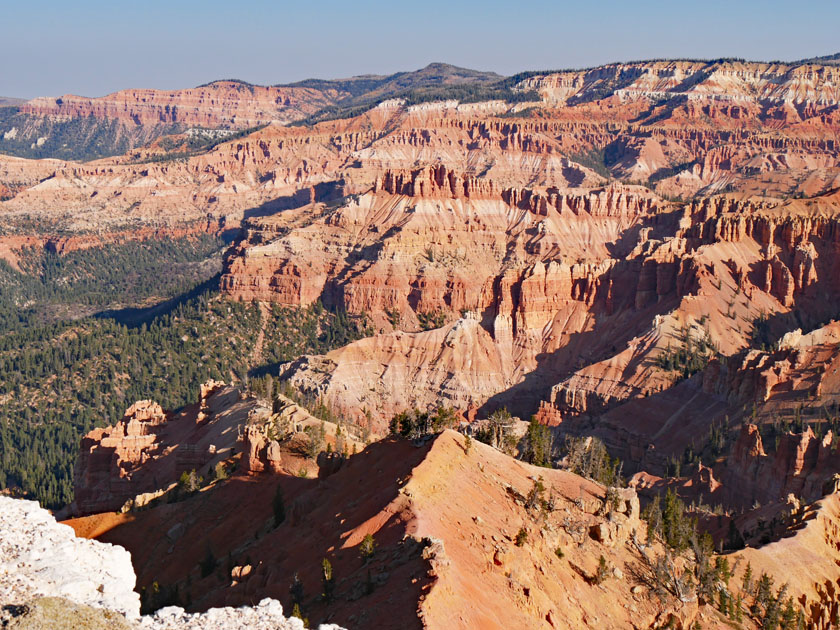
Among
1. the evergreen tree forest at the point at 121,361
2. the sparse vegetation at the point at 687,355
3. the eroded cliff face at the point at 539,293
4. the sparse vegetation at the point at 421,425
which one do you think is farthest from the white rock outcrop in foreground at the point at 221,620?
the sparse vegetation at the point at 687,355

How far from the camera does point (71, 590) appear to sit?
81.8ft

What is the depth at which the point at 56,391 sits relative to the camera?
471 ft

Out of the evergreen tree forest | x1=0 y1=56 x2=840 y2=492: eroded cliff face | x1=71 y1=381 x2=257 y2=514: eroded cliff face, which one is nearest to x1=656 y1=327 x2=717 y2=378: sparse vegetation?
x1=0 y1=56 x2=840 y2=492: eroded cliff face

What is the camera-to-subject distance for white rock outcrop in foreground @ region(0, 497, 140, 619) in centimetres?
2480

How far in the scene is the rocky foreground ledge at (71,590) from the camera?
2341 centimetres

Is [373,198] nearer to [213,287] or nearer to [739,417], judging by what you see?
[213,287]

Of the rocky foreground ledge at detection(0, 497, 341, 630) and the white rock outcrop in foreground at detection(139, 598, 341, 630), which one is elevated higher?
the rocky foreground ledge at detection(0, 497, 341, 630)

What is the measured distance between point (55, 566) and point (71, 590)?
130cm

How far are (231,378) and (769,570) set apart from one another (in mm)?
107532

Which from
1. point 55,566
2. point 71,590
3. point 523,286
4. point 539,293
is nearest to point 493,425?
point 55,566

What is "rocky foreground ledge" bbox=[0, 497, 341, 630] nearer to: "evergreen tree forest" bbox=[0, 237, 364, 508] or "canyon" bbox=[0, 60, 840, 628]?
"canyon" bbox=[0, 60, 840, 628]

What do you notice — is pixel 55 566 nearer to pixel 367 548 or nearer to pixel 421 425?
pixel 367 548

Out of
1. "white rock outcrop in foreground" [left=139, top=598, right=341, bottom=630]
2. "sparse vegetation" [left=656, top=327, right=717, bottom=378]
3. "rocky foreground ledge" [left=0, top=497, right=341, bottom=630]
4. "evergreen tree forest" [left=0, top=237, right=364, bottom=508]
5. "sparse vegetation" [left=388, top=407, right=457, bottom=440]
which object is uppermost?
"rocky foreground ledge" [left=0, top=497, right=341, bottom=630]

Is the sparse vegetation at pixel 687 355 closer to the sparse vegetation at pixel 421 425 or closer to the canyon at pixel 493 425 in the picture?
the canyon at pixel 493 425
